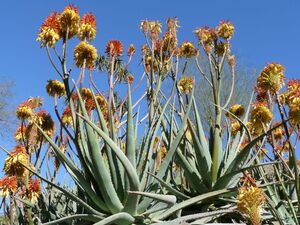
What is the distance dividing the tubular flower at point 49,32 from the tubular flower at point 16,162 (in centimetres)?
63

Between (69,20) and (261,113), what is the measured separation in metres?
1.23

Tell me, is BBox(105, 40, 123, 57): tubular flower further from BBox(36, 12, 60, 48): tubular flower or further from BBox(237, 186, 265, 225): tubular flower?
BBox(237, 186, 265, 225): tubular flower

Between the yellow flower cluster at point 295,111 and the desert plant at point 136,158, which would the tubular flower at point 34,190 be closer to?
the desert plant at point 136,158

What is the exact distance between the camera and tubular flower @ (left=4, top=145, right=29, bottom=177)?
2727 millimetres

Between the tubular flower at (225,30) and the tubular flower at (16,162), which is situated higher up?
the tubular flower at (225,30)

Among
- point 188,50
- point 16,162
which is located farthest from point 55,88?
point 188,50

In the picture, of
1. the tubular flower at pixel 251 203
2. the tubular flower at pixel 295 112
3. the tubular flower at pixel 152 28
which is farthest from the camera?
the tubular flower at pixel 152 28

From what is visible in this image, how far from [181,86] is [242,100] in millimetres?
12577

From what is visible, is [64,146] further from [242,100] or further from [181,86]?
[242,100]

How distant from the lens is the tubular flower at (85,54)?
9.59 ft

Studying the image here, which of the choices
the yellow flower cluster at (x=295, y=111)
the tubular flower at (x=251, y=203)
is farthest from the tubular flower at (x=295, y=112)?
the tubular flower at (x=251, y=203)

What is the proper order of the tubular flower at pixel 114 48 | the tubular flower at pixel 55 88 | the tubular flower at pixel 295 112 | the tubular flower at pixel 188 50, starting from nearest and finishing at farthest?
1. the tubular flower at pixel 295 112
2. the tubular flower at pixel 114 48
3. the tubular flower at pixel 55 88
4. the tubular flower at pixel 188 50

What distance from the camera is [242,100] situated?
16.2 meters

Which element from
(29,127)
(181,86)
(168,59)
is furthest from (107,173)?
(181,86)
